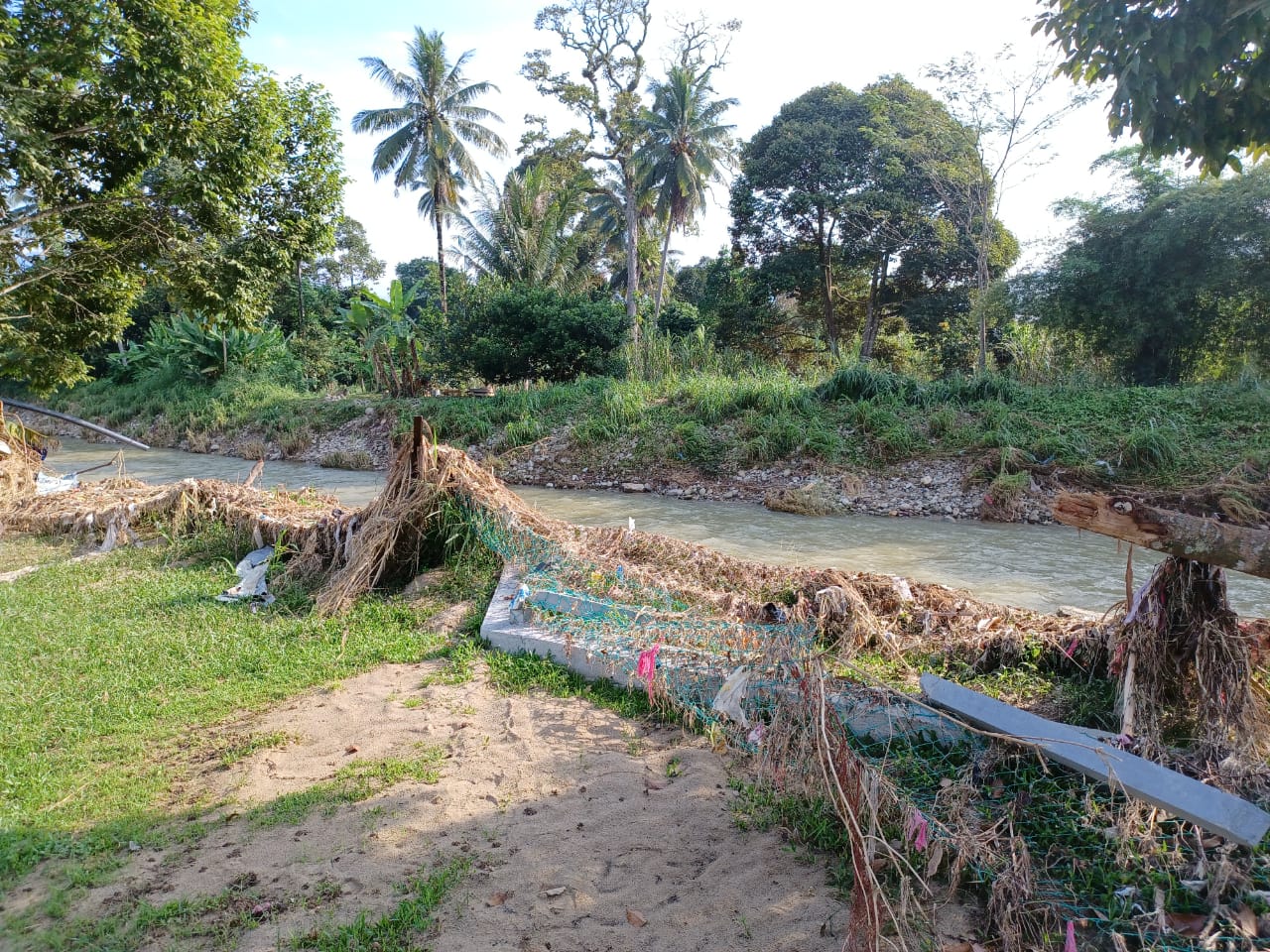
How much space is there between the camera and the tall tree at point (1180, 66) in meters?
3.29

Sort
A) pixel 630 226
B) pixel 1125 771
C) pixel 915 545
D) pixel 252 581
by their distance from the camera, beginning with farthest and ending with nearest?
pixel 630 226, pixel 915 545, pixel 252 581, pixel 1125 771

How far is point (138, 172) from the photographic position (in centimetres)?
1009

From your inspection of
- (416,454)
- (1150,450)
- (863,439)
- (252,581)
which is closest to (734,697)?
(416,454)

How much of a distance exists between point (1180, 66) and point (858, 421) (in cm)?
1162

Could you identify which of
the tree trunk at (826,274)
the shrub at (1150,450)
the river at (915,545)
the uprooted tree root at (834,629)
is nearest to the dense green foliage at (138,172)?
the uprooted tree root at (834,629)

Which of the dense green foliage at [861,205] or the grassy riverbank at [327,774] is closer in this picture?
the grassy riverbank at [327,774]

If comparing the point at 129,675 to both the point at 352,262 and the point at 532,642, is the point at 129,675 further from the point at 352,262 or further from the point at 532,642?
the point at 352,262

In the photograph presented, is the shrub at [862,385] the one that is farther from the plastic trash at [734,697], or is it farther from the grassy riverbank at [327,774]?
the plastic trash at [734,697]

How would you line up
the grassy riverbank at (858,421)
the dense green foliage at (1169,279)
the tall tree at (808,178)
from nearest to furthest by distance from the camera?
the grassy riverbank at (858,421), the dense green foliage at (1169,279), the tall tree at (808,178)

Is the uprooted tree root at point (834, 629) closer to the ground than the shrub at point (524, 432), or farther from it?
closer to the ground

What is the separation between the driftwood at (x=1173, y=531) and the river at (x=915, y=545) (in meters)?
3.95

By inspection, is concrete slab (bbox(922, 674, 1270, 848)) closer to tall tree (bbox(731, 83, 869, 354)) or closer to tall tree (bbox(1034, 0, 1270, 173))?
tall tree (bbox(1034, 0, 1270, 173))

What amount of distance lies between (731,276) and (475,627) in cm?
2410

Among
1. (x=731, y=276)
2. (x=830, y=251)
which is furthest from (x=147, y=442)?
(x=830, y=251)
